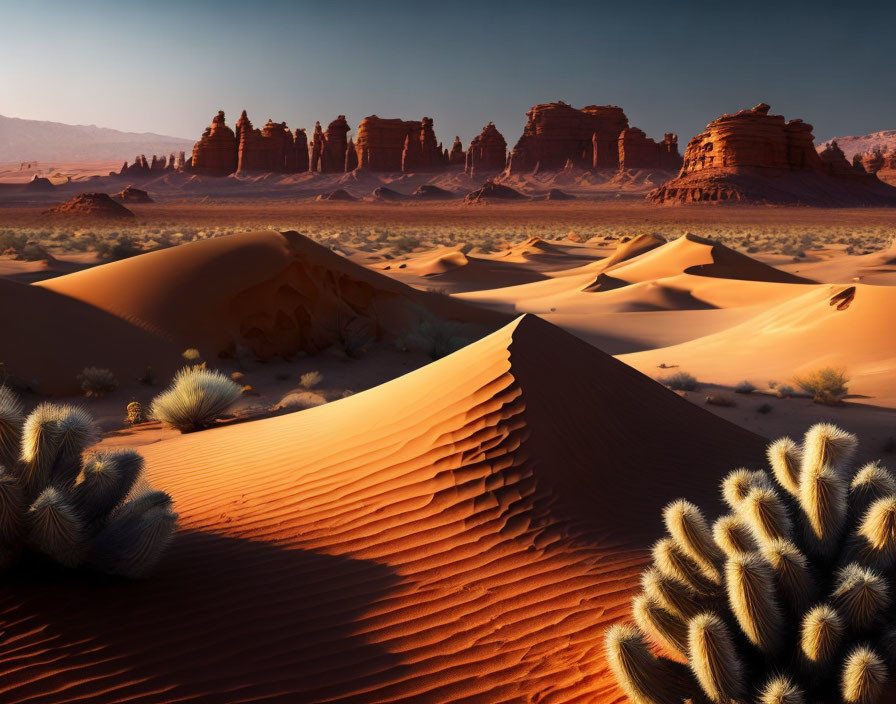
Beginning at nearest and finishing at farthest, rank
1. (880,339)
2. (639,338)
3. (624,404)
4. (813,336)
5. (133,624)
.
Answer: (133,624) → (624,404) → (880,339) → (813,336) → (639,338)

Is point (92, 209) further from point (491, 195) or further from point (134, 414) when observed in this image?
point (134, 414)

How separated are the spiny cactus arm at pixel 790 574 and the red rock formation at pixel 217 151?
122741 mm

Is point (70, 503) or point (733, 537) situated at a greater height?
point (733, 537)

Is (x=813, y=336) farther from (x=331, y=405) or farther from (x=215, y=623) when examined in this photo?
(x=215, y=623)

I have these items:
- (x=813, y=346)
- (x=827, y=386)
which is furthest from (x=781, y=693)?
(x=813, y=346)

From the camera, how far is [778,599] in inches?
114

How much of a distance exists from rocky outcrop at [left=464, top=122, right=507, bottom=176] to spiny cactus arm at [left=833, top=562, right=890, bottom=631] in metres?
122

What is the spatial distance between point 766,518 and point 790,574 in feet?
0.72

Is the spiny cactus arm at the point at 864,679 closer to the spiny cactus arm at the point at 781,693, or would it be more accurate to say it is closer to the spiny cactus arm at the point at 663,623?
the spiny cactus arm at the point at 781,693

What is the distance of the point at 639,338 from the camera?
16.7m

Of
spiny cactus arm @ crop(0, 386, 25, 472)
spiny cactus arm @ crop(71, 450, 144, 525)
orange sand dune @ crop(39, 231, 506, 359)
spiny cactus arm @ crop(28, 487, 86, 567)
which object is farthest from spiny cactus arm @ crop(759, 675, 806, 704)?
orange sand dune @ crop(39, 231, 506, 359)

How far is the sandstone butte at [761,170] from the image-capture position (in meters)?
73.9

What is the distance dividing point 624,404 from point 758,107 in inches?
3174

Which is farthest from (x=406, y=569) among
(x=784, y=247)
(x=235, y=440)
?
(x=784, y=247)
